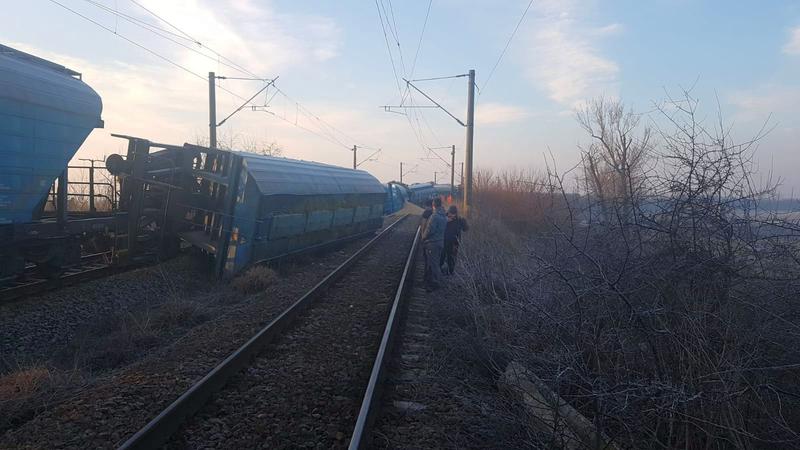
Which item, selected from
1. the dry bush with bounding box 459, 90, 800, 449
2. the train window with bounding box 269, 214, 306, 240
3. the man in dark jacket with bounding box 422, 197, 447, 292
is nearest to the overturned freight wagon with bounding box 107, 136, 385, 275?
the train window with bounding box 269, 214, 306, 240

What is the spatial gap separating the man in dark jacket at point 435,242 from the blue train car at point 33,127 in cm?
728

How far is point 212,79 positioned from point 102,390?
1978 centimetres

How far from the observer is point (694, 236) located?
4.75 meters

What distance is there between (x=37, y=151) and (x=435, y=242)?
778cm

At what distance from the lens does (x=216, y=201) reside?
14102 mm

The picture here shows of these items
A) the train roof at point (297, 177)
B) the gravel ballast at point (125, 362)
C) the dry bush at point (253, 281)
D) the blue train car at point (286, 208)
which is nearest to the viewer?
the gravel ballast at point (125, 362)

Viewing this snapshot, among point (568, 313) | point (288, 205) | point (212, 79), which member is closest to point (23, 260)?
point (288, 205)

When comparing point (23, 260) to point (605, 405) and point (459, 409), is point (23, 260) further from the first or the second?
point (605, 405)

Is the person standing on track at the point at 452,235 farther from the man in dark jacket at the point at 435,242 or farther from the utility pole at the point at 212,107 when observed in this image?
the utility pole at the point at 212,107

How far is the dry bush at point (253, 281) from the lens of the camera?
1216 centimetres

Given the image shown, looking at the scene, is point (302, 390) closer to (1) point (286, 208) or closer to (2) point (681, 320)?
(2) point (681, 320)

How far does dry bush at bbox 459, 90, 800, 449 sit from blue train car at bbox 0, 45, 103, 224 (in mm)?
9150

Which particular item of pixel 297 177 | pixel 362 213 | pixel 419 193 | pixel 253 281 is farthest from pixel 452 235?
pixel 419 193

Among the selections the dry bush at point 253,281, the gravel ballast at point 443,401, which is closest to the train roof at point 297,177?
the dry bush at point 253,281
